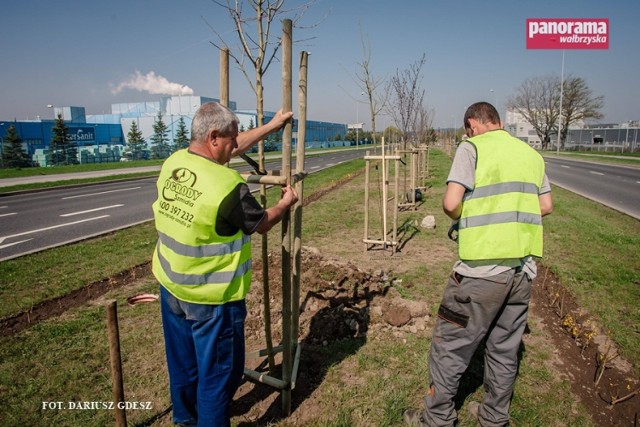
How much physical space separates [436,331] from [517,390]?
3.98 ft

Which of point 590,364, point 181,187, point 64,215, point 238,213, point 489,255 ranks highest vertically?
point 181,187

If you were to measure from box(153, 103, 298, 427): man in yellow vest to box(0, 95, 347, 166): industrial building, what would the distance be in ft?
52.2

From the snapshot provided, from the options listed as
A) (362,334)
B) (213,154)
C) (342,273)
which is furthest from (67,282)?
(213,154)

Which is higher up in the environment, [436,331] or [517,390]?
[436,331]

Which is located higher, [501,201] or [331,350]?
[501,201]

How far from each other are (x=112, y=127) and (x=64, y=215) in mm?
52192

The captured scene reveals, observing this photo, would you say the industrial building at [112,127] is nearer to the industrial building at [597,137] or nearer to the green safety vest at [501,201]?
the green safety vest at [501,201]

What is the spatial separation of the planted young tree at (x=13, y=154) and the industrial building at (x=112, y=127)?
6.15 feet

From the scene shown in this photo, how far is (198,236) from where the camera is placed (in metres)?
2.06

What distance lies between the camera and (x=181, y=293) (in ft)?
7.16

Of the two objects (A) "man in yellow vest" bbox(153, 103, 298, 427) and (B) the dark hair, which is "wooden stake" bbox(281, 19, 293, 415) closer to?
(A) "man in yellow vest" bbox(153, 103, 298, 427)

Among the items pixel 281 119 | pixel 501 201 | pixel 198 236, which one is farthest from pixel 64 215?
pixel 501 201

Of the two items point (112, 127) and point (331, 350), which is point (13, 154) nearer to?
point (112, 127)

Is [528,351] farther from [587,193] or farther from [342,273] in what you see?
[587,193]
